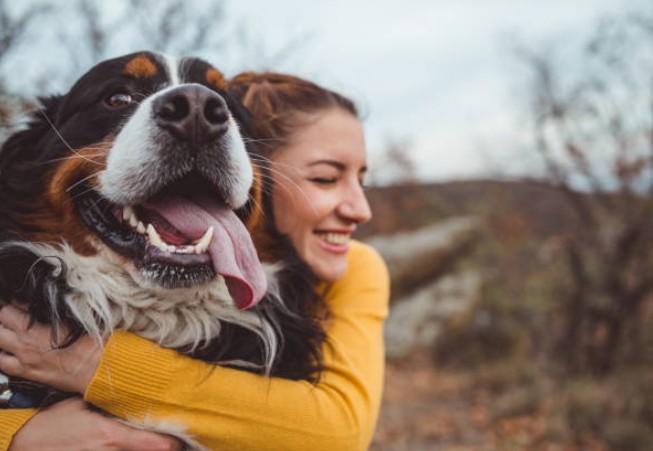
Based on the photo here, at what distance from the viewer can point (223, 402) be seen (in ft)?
5.95

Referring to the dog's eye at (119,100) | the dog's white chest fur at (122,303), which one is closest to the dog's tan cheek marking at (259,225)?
the dog's white chest fur at (122,303)

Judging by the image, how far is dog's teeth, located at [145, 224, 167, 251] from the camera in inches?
71.2

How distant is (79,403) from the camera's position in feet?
6.07

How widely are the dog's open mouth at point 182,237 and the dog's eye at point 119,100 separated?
294 millimetres

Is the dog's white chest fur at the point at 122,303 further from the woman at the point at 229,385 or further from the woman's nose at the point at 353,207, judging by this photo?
the woman's nose at the point at 353,207

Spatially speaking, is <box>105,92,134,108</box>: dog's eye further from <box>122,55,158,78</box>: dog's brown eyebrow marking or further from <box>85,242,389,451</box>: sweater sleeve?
<box>85,242,389,451</box>: sweater sleeve

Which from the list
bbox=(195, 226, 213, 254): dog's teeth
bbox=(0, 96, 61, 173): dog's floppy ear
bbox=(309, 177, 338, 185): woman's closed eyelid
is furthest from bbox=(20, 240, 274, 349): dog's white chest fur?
bbox=(309, 177, 338, 185): woman's closed eyelid

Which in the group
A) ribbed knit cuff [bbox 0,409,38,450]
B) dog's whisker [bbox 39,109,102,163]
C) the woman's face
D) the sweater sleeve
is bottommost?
ribbed knit cuff [bbox 0,409,38,450]

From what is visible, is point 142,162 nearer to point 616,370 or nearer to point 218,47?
point 218,47

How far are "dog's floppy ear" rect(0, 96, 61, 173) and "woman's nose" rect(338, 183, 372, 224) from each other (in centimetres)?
114

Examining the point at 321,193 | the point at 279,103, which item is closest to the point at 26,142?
the point at 279,103

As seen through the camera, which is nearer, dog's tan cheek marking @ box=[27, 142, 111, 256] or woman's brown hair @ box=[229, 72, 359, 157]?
dog's tan cheek marking @ box=[27, 142, 111, 256]

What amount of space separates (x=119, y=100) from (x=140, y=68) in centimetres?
13

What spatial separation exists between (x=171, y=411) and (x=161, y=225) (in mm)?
553
